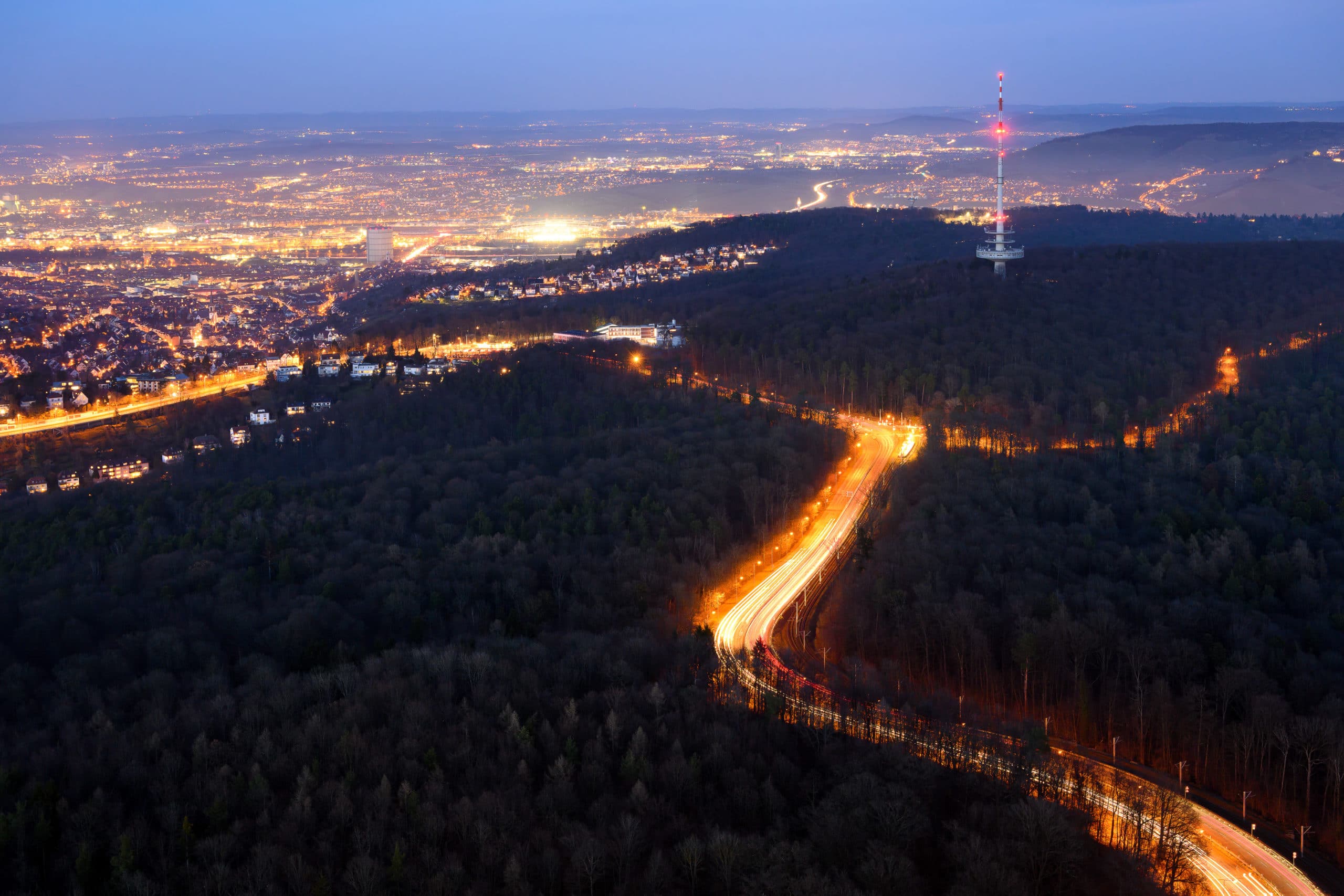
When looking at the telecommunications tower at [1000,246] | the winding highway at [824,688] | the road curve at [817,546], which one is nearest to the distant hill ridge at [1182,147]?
the telecommunications tower at [1000,246]

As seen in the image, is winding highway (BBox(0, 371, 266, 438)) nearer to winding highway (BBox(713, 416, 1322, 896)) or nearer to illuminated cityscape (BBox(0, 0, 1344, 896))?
illuminated cityscape (BBox(0, 0, 1344, 896))

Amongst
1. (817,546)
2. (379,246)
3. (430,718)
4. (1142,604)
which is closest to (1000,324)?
(817,546)

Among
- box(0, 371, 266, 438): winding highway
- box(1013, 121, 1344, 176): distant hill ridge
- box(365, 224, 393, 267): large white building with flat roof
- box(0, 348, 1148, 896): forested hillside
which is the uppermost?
box(1013, 121, 1344, 176): distant hill ridge

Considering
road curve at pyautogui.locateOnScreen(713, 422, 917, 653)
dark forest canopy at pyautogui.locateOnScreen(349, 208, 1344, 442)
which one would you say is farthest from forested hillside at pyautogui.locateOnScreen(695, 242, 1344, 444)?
road curve at pyautogui.locateOnScreen(713, 422, 917, 653)

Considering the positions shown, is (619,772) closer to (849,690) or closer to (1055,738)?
(849,690)

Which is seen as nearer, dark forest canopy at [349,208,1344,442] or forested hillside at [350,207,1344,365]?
dark forest canopy at [349,208,1344,442]

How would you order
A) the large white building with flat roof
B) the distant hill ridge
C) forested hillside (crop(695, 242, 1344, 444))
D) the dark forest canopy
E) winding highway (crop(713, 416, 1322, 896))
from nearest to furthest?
winding highway (crop(713, 416, 1322, 896)) → forested hillside (crop(695, 242, 1344, 444)) → the dark forest canopy → the large white building with flat roof → the distant hill ridge

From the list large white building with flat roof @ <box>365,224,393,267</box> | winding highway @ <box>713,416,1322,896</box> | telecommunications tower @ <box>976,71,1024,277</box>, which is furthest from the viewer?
large white building with flat roof @ <box>365,224,393,267</box>
